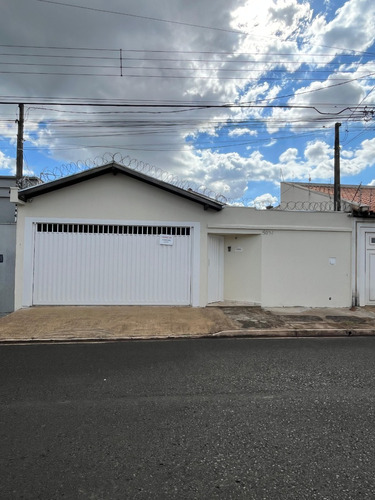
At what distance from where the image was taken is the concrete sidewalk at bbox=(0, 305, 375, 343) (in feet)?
23.5

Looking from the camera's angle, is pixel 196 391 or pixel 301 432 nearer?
pixel 301 432

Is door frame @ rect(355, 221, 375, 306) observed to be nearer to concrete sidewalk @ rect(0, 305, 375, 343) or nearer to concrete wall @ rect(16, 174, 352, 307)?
concrete wall @ rect(16, 174, 352, 307)

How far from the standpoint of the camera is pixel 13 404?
12.9 feet

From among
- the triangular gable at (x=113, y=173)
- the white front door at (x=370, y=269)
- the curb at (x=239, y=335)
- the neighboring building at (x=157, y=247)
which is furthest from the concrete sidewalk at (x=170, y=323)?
the triangular gable at (x=113, y=173)

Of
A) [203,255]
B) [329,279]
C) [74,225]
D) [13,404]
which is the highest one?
[74,225]

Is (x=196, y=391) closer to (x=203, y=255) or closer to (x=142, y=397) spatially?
(x=142, y=397)

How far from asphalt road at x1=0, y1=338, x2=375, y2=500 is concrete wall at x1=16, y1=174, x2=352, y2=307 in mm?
4735

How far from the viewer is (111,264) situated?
398 inches

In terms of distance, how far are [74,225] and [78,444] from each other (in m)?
7.85

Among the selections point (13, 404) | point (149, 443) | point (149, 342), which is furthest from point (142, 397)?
point (149, 342)

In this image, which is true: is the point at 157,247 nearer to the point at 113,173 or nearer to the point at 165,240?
the point at 165,240

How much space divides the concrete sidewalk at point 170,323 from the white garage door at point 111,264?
457mm

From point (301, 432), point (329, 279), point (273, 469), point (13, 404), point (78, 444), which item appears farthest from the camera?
point (329, 279)

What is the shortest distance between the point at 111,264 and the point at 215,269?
3.32 metres
